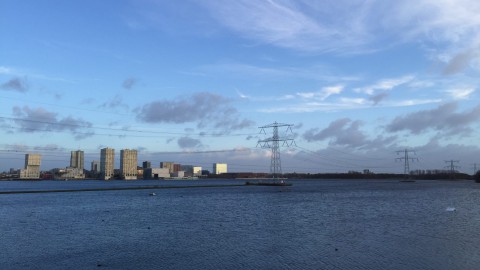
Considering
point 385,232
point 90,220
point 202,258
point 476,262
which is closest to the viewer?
point 476,262

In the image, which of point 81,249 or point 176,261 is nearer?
point 176,261

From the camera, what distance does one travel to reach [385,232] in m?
32.0

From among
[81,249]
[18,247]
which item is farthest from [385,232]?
[18,247]

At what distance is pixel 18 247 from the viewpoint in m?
26.1

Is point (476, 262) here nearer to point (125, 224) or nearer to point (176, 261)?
point (176, 261)

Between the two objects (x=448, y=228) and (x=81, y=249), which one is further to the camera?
(x=448, y=228)

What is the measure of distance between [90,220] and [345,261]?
29.3 m

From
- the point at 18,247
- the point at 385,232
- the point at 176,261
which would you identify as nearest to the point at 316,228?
the point at 385,232

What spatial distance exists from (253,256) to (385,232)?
13344mm

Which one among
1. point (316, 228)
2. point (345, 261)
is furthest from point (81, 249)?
point (316, 228)

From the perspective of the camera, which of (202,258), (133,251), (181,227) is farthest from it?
(181,227)

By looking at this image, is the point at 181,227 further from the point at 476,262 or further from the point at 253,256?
the point at 476,262

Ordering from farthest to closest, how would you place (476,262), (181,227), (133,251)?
1. (181,227)
2. (133,251)
3. (476,262)

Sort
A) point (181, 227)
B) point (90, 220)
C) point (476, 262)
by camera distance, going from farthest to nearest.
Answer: point (90, 220) < point (181, 227) < point (476, 262)
